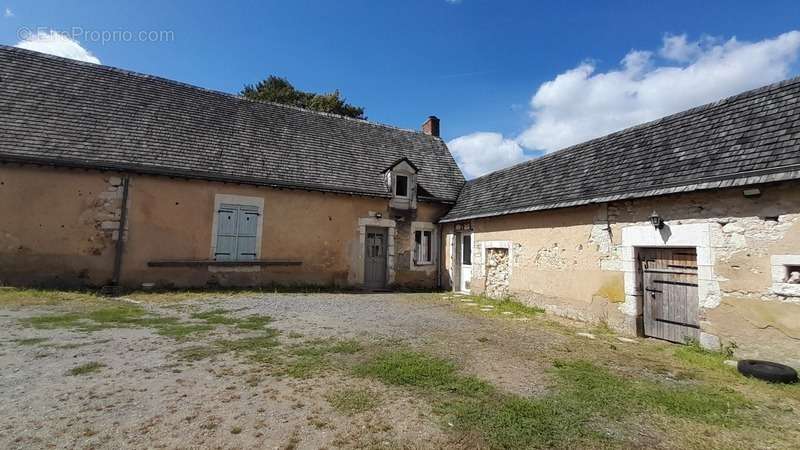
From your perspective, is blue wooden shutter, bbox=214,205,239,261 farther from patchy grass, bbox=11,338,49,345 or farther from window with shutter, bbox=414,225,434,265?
window with shutter, bbox=414,225,434,265

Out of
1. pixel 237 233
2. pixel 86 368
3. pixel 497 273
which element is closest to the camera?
pixel 86 368

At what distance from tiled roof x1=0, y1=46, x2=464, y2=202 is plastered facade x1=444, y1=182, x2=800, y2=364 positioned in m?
6.30

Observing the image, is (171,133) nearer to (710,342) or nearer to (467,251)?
(467,251)

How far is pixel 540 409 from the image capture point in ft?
11.7

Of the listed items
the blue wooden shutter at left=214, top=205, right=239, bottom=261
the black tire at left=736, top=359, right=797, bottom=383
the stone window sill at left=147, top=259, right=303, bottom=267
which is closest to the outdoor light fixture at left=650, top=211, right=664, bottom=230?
the black tire at left=736, top=359, right=797, bottom=383

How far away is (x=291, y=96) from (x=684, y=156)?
2330 centimetres

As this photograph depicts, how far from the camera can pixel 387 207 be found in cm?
1344

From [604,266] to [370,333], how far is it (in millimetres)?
4985

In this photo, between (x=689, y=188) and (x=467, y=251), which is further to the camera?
(x=467, y=251)

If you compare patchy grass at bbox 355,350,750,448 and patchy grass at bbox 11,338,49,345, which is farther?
patchy grass at bbox 11,338,49,345

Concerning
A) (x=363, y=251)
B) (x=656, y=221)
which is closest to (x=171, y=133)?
(x=363, y=251)

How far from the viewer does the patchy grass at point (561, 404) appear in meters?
3.12

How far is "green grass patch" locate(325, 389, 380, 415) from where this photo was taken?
3.45m

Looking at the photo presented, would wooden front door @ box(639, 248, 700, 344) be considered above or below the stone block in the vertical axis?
above
